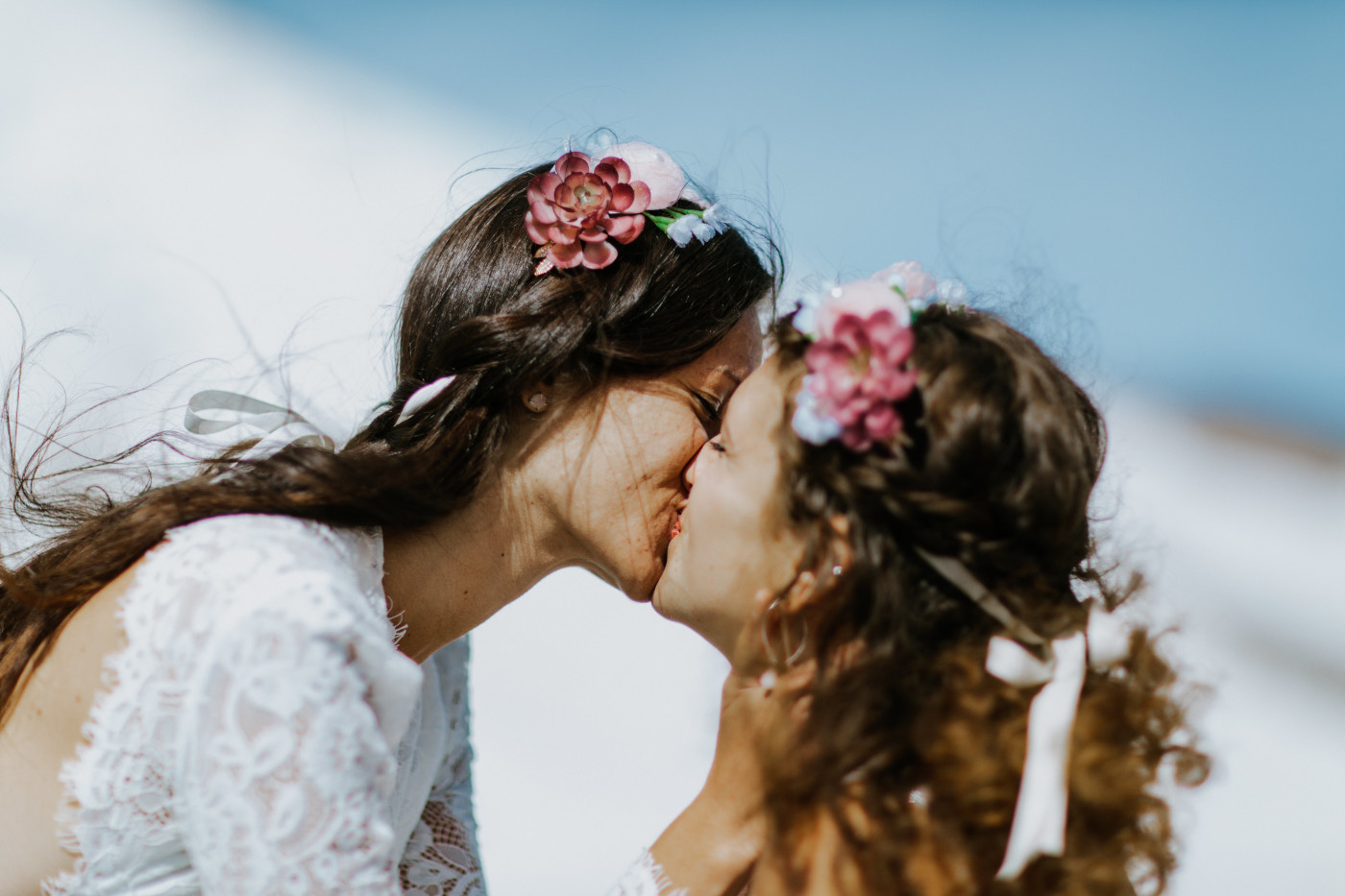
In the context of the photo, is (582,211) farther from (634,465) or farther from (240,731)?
(240,731)

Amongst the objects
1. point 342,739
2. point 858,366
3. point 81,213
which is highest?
point 858,366

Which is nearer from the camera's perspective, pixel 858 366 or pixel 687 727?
pixel 858 366

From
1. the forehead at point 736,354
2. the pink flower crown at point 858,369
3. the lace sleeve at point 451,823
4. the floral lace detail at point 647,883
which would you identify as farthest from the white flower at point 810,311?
the lace sleeve at point 451,823

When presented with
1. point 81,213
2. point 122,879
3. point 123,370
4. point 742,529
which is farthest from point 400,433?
point 81,213

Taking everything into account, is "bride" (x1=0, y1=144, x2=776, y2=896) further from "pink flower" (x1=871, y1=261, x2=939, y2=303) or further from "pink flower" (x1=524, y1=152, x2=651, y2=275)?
"pink flower" (x1=871, y1=261, x2=939, y2=303)

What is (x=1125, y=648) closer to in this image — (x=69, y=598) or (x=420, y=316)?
(x=420, y=316)

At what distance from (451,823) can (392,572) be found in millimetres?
887

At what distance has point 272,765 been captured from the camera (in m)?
1.61

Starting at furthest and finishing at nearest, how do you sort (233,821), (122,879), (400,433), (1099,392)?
(1099,392)
(400,433)
(122,879)
(233,821)

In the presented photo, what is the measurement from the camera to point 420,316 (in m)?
2.39

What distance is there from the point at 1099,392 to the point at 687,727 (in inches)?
153

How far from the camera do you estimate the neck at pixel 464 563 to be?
2.26 metres

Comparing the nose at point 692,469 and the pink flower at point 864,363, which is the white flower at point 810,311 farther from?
the nose at point 692,469

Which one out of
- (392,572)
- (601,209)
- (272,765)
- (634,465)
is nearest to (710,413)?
(634,465)
